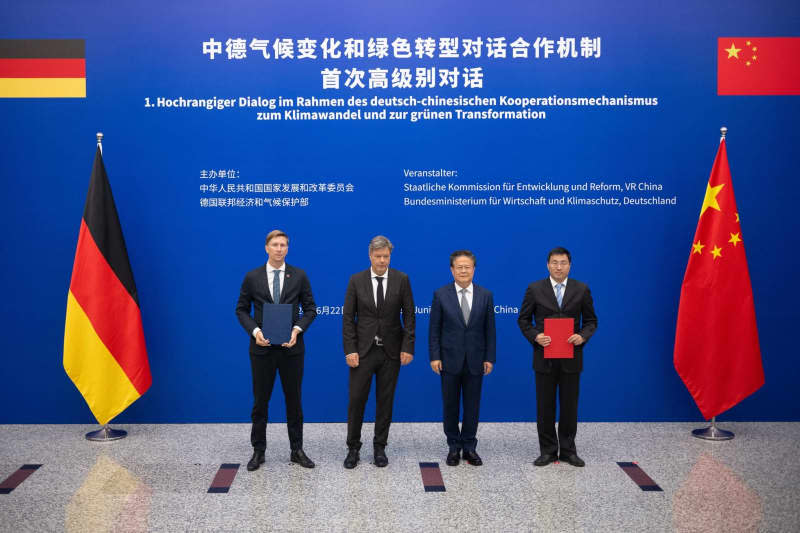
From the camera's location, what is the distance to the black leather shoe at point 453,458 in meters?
4.71

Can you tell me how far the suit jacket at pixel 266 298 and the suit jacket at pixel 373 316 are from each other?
0.28 meters

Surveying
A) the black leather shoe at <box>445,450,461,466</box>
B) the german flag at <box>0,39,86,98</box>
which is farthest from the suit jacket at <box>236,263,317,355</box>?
the german flag at <box>0,39,86,98</box>

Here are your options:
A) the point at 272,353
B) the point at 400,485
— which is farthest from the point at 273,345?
the point at 400,485

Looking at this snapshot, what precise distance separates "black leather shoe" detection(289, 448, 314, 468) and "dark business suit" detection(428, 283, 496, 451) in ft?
3.11

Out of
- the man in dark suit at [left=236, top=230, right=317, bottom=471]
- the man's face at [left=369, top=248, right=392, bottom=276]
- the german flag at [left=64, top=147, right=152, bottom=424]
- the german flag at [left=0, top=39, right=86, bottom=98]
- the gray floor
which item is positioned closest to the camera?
the gray floor

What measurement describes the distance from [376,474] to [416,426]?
1.25 meters

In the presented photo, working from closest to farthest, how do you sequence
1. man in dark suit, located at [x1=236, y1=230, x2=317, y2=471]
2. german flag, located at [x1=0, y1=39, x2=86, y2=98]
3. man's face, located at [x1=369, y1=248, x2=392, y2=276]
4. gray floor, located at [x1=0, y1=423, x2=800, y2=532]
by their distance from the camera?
1. gray floor, located at [x1=0, y1=423, x2=800, y2=532]
2. man's face, located at [x1=369, y1=248, x2=392, y2=276]
3. man in dark suit, located at [x1=236, y1=230, x2=317, y2=471]
4. german flag, located at [x1=0, y1=39, x2=86, y2=98]

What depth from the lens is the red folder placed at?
4.61 metres

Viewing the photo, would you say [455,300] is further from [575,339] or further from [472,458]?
[472,458]

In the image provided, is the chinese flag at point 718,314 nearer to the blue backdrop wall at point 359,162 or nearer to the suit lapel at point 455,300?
the blue backdrop wall at point 359,162

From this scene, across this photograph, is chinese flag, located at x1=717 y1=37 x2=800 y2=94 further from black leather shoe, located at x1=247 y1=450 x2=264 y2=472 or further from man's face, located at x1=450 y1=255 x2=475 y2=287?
black leather shoe, located at x1=247 y1=450 x2=264 y2=472

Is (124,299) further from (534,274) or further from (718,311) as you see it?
(718,311)

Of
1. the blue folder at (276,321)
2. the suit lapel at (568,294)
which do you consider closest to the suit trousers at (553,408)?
the suit lapel at (568,294)

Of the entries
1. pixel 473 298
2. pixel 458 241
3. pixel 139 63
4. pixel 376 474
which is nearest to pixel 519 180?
pixel 458 241
